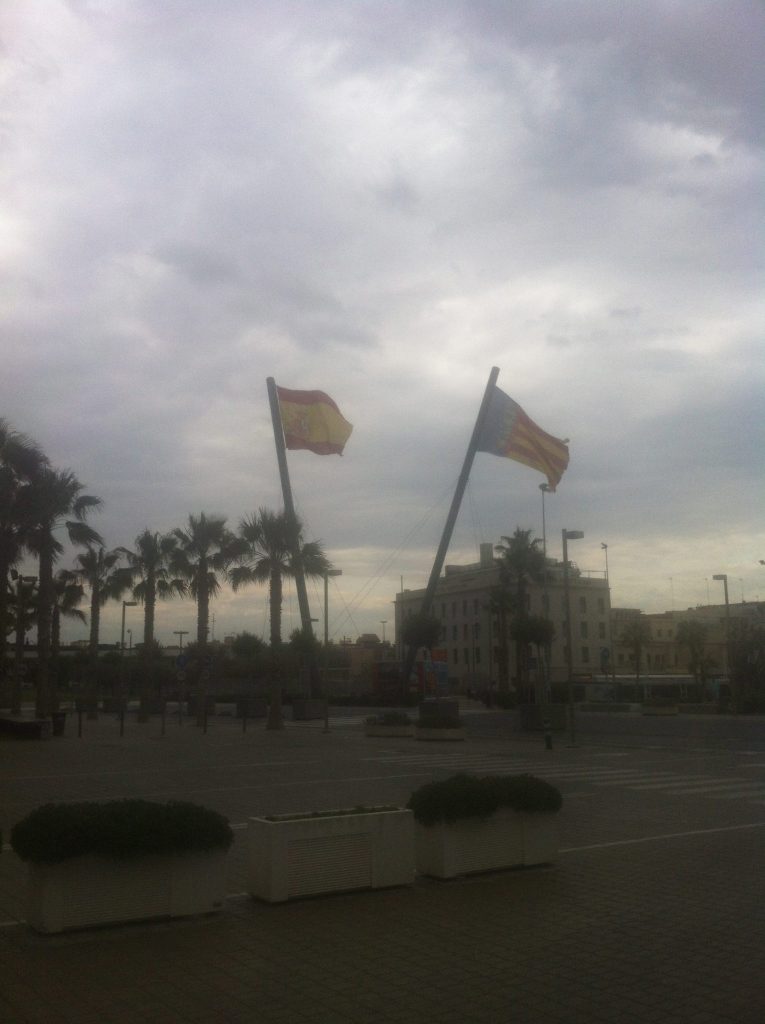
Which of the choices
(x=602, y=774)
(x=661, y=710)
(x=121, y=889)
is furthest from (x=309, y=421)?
(x=121, y=889)

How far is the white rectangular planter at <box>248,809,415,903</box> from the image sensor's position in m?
8.27

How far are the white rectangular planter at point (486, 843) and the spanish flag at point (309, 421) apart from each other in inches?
1350

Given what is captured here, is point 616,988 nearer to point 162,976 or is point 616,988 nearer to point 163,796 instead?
point 162,976

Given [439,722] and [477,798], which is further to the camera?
[439,722]

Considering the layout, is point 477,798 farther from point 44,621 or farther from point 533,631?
point 533,631

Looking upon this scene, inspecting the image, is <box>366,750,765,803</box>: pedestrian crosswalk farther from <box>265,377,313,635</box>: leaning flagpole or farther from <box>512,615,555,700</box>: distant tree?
<box>512,615,555,700</box>: distant tree

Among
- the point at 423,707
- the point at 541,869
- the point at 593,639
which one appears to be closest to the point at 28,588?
the point at 423,707

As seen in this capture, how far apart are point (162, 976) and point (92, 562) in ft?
156

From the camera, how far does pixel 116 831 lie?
24.2 ft

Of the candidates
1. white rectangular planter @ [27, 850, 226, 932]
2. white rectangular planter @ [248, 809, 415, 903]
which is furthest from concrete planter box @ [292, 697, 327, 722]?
white rectangular planter @ [27, 850, 226, 932]

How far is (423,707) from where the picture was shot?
36.1m

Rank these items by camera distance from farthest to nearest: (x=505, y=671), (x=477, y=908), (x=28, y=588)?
(x=505, y=671) → (x=28, y=588) → (x=477, y=908)

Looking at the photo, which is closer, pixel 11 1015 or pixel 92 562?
pixel 11 1015

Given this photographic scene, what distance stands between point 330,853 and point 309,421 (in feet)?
117
